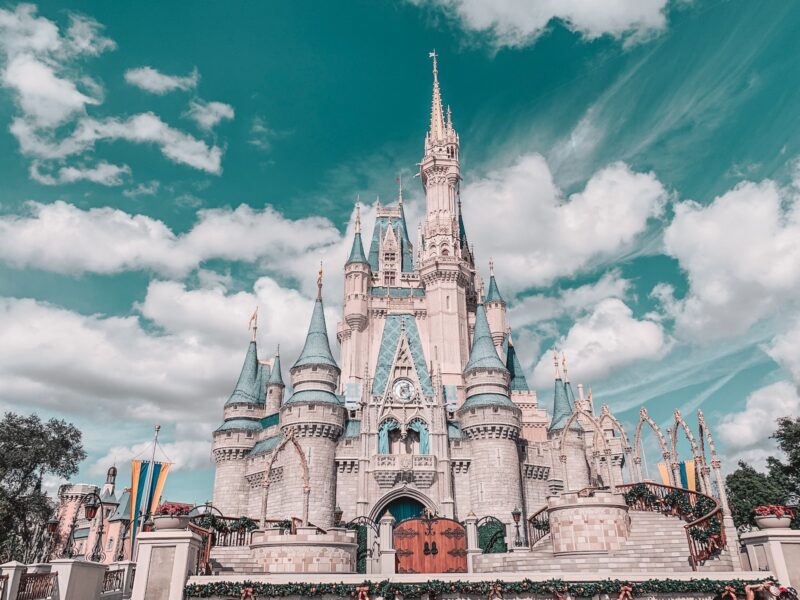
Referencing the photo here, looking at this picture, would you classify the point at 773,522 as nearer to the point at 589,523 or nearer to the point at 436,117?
the point at 589,523

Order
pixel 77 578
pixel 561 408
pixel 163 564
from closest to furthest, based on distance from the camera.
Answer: pixel 163 564
pixel 77 578
pixel 561 408

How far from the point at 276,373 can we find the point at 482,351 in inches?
706

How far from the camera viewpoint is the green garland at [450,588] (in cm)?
1363

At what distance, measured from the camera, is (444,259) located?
54625 millimetres

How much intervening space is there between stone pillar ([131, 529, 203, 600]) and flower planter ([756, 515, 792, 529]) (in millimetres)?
14292

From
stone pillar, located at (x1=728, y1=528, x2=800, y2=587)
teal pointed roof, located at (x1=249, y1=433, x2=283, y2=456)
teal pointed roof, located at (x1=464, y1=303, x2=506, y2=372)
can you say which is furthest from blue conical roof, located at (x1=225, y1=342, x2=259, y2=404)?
stone pillar, located at (x1=728, y1=528, x2=800, y2=587)

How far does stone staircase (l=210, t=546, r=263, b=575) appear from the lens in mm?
19031

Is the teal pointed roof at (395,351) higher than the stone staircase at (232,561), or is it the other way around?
the teal pointed roof at (395,351)

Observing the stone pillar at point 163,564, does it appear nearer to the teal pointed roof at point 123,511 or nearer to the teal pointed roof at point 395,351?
the teal pointed roof at point 395,351

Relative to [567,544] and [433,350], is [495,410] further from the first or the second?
[567,544]

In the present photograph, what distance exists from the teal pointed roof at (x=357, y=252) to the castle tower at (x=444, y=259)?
5866 millimetres

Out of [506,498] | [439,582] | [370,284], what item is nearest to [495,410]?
[506,498]

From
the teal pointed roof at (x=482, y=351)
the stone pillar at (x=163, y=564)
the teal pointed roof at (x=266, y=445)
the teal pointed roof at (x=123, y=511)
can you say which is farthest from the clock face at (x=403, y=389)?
the teal pointed roof at (x=123, y=511)

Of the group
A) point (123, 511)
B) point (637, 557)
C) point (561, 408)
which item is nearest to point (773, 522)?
point (637, 557)
